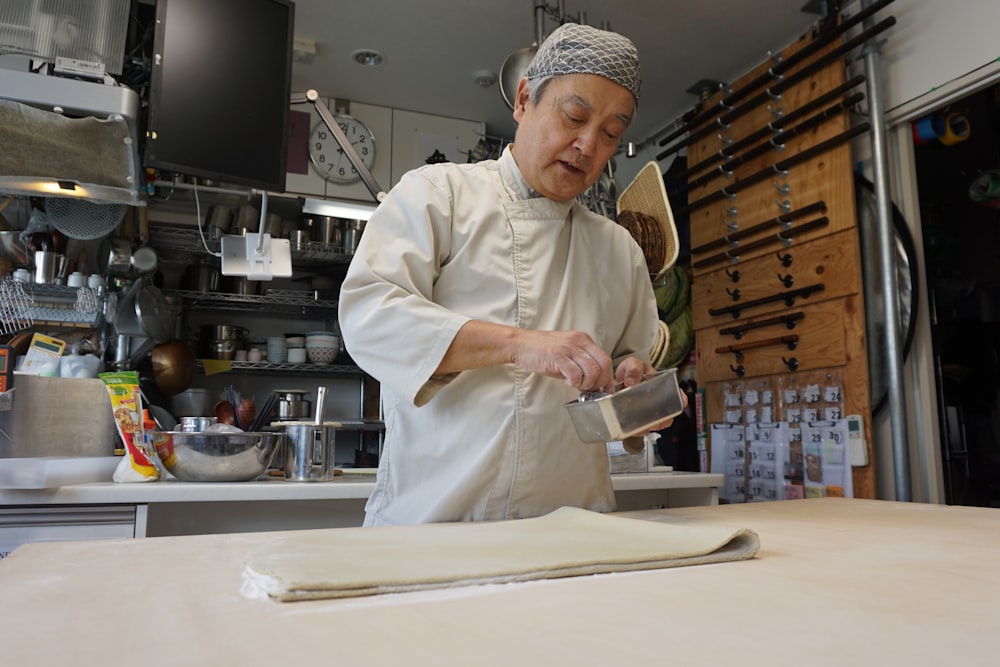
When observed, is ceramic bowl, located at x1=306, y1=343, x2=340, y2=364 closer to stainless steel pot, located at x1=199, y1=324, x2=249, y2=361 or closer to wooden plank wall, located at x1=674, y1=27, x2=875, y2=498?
stainless steel pot, located at x1=199, y1=324, x2=249, y2=361

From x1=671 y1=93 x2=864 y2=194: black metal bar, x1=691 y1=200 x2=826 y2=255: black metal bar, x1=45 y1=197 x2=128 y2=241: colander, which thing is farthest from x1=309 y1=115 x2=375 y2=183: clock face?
x1=691 y1=200 x2=826 y2=255: black metal bar

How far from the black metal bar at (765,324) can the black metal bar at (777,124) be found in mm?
776

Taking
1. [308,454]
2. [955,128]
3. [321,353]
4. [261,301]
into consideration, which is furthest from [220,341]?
[955,128]

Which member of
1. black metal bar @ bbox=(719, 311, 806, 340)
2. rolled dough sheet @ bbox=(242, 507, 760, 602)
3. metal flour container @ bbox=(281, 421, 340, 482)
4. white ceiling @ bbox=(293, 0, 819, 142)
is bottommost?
rolled dough sheet @ bbox=(242, 507, 760, 602)

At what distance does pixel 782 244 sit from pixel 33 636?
3.04m

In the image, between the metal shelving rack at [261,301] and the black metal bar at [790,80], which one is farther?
the metal shelving rack at [261,301]

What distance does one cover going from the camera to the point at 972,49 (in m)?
2.41

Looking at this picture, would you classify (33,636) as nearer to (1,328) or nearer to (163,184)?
(1,328)

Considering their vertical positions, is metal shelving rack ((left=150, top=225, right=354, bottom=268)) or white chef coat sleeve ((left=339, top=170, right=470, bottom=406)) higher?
metal shelving rack ((left=150, top=225, right=354, bottom=268))

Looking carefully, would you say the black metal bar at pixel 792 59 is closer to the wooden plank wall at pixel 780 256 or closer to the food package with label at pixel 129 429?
the wooden plank wall at pixel 780 256

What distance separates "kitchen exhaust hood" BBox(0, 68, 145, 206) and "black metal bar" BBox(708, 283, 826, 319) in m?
2.36

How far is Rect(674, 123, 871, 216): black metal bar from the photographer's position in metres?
2.68

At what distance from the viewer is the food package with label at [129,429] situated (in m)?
1.61

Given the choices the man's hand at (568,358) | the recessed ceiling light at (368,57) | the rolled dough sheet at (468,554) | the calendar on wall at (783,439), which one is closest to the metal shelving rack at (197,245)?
the recessed ceiling light at (368,57)
